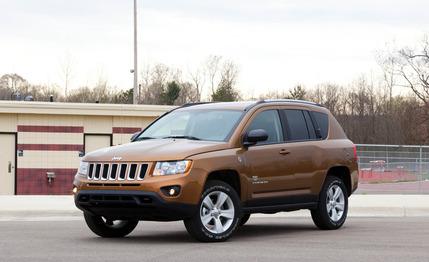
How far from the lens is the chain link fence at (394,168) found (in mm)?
26453

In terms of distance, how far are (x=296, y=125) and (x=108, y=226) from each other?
319cm

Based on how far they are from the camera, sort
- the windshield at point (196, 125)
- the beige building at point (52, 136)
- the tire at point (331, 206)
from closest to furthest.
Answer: the windshield at point (196, 125) → the tire at point (331, 206) → the beige building at point (52, 136)

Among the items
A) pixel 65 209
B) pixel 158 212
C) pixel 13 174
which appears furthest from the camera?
pixel 13 174

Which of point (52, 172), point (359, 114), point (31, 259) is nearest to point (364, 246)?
point (31, 259)

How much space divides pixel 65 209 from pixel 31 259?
310 inches

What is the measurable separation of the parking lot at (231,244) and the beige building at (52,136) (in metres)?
18.2

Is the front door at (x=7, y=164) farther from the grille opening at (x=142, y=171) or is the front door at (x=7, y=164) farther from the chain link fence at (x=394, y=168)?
the grille opening at (x=142, y=171)

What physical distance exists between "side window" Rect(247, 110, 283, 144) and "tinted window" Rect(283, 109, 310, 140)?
0.73 ft

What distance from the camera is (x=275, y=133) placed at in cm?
1240

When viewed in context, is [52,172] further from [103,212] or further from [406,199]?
[103,212]

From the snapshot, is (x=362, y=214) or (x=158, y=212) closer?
(x=158, y=212)

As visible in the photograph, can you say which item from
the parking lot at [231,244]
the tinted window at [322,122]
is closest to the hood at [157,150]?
the parking lot at [231,244]

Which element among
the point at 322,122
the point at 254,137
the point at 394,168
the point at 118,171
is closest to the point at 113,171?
the point at 118,171

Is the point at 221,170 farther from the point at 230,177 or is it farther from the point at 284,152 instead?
the point at 284,152
